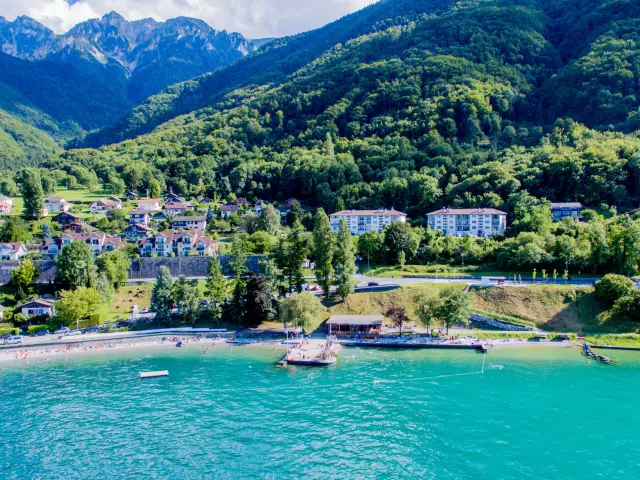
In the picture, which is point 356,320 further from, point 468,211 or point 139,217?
point 139,217

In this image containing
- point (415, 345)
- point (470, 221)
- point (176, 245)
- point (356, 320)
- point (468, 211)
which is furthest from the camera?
point (468, 211)

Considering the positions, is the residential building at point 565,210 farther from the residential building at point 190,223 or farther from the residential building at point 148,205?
the residential building at point 148,205

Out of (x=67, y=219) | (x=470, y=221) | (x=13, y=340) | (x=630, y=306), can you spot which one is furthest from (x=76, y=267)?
(x=630, y=306)

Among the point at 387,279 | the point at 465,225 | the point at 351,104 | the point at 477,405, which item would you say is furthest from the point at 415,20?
the point at 477,405

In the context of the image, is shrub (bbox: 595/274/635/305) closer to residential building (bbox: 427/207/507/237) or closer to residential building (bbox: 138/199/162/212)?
residential building (bbox: 427/207/507/237)

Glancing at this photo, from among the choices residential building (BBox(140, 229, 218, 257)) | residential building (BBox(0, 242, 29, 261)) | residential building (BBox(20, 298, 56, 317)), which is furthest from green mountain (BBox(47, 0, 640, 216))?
residential building (BBox(20, 298, 56, 317))

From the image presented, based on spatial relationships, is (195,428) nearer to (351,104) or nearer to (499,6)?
(351,104)
